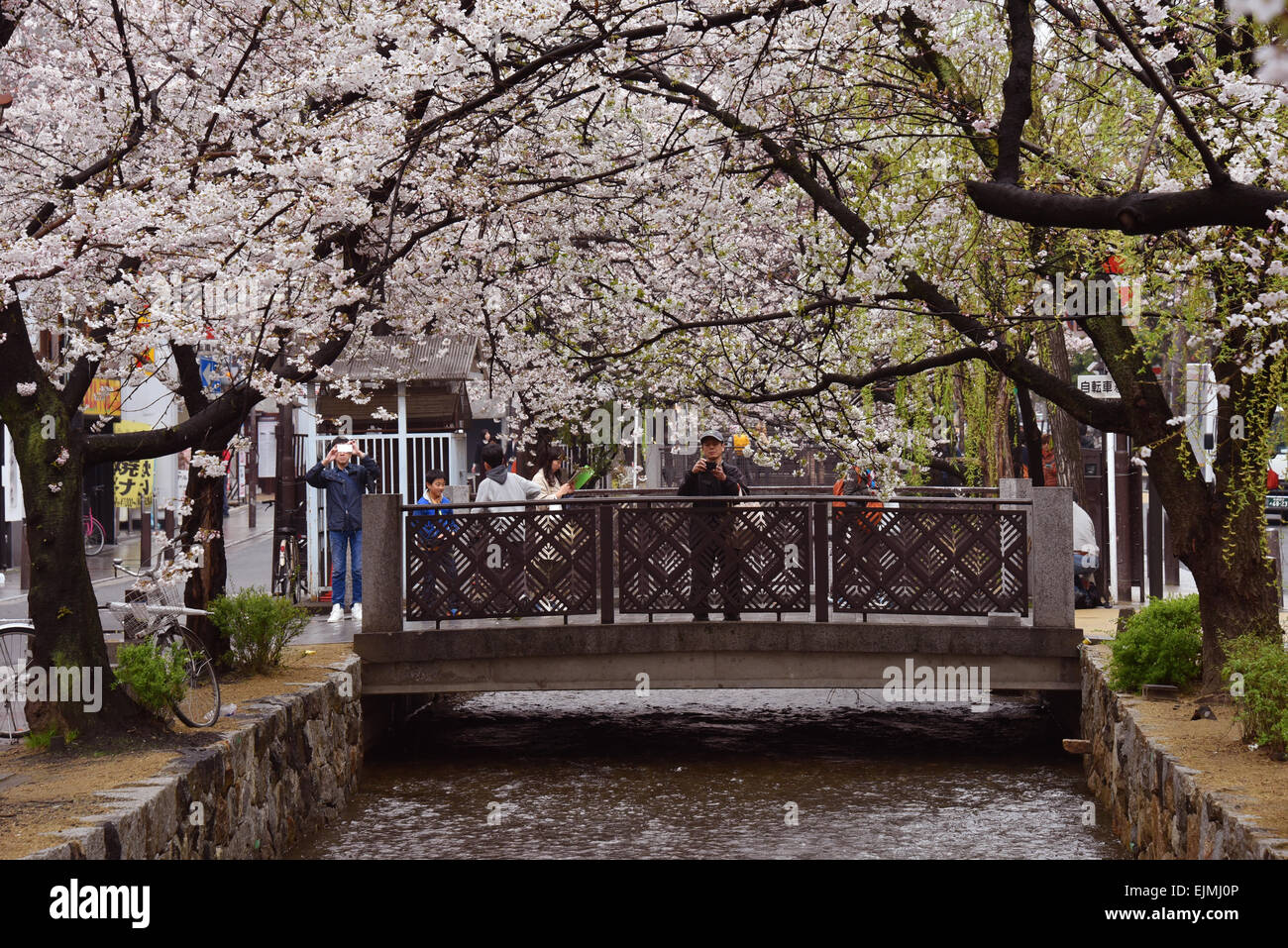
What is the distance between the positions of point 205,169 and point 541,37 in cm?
331

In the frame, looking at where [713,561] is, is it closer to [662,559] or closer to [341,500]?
[662,559]

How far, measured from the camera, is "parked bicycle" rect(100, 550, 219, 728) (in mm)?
9711

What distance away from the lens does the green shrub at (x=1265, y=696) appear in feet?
27.2

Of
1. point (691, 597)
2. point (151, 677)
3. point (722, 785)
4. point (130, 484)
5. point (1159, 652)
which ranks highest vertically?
point (130, 484)

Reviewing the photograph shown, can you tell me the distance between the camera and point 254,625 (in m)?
11.9

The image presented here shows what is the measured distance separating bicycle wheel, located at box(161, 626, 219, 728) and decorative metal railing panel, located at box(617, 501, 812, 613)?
4.53 metres

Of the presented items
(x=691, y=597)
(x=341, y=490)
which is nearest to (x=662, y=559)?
(x=691, y=597)

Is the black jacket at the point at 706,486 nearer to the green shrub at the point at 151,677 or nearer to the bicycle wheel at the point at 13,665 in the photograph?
the green shrub at the point at 151,677

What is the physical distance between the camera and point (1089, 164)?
38.3 feet

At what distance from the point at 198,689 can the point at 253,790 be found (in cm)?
79

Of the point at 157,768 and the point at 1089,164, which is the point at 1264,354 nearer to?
the point at 1089,164

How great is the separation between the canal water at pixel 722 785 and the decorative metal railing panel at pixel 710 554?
5.02ft

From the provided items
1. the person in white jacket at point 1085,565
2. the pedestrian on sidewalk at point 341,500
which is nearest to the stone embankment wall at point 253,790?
the pedestrian on sidewalk at point 341,500
